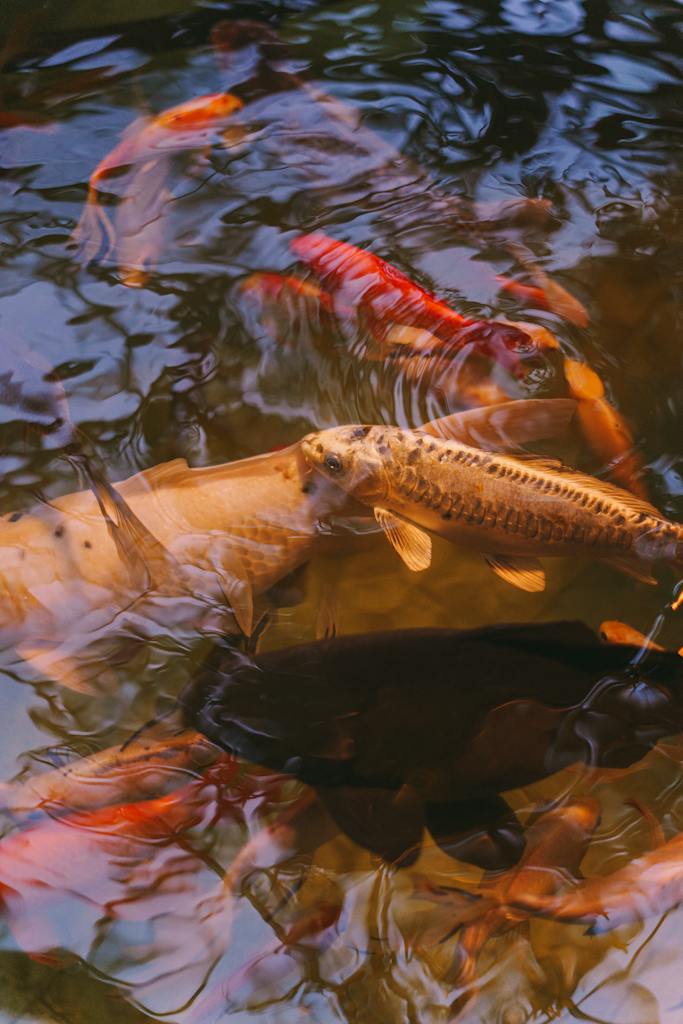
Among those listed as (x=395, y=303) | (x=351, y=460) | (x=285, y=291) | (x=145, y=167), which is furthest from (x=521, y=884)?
(x=145, y=167)

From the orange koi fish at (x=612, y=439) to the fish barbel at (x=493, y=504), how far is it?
1.03ft

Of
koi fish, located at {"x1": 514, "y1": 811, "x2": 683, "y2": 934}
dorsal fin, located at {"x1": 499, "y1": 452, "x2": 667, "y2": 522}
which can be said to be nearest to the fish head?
dorsal fin, located at {"x1": 499, "y1": 452, "x2": 667, "y2": 522}

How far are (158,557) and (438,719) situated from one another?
0.98 m

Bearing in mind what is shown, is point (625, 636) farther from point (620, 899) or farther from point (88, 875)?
point (88, 875)

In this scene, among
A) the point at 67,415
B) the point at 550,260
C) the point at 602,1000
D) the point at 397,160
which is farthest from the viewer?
the point at 397,160

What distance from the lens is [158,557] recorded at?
8.71 feet

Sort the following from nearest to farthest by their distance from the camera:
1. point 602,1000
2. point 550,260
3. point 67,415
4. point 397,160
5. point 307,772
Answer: point 602,1000 < point 307,772 < point 67,415 < point 550,260 < point 397,160

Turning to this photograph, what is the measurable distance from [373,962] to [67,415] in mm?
2008

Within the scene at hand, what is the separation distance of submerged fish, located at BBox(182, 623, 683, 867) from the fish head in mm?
447

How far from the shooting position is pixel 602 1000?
2.31 metres

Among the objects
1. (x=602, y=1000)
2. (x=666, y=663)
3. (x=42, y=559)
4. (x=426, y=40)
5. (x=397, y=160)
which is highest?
(x=426, y=40)

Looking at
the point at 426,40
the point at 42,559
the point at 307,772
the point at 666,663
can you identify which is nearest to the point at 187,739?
the point at 307,772

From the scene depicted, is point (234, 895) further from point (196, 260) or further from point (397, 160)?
point (397, 160)

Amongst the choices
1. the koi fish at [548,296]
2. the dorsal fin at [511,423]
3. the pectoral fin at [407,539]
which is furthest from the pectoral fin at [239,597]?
the koi fish at [548,296]
